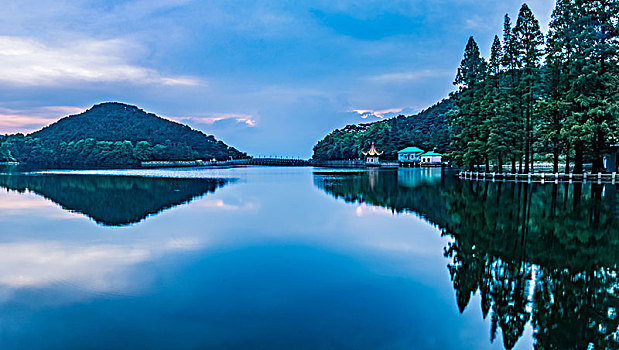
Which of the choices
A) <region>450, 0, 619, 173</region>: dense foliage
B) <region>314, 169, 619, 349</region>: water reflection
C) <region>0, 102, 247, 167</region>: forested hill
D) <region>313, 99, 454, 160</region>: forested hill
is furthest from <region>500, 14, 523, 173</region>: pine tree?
<region>0, 102, 247, 167</region>: forested hill

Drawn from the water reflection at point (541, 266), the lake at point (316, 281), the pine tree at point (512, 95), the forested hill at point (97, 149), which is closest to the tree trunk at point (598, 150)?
the pine tree at point (512, 95)

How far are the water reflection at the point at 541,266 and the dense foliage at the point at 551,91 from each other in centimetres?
1397

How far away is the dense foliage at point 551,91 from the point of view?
32.1 m

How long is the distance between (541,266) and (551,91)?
32872mm

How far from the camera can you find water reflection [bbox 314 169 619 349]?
7141mm

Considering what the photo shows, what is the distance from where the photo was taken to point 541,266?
1043cm

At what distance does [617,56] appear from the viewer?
3278 cm

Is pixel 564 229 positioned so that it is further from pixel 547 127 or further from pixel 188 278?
pixel 547 127

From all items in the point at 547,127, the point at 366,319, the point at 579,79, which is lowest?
the point at 366,319

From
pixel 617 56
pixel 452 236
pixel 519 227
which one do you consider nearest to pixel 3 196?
pixel 452 236

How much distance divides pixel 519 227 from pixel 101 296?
45.4 ft

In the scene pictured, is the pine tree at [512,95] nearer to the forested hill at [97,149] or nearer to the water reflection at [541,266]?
the water reflection at [541,266]

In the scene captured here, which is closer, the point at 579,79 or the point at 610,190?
the point at 610,190

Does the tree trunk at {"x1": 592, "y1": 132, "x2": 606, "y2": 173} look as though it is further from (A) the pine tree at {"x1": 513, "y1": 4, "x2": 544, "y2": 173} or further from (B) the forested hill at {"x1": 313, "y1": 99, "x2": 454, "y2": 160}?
(B) the forested hill at {"x1": 313, "y1": 99, "x2": 454, "y2": 160}
